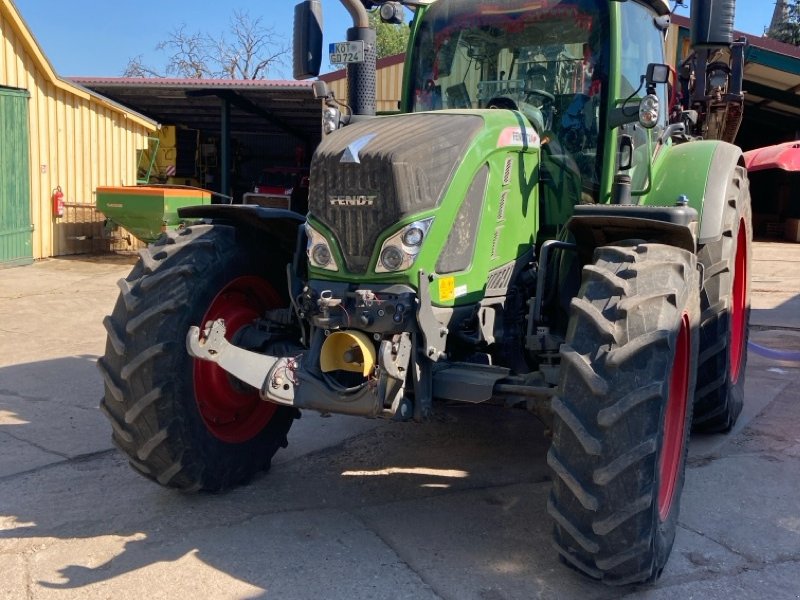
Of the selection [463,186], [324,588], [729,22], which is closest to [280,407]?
[324,588]

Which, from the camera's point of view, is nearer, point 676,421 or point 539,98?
point 676,421

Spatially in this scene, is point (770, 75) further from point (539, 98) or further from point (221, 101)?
point (539, 98)

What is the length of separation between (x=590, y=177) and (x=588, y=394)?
1733 millimetres

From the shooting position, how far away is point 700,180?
14.9 ft

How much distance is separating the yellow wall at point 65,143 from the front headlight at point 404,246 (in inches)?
417

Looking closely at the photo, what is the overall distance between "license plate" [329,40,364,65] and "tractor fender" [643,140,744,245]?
175cm

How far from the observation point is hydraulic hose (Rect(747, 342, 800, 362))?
7.07 meters

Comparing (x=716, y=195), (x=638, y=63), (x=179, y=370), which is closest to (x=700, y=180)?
(x=716, y=195)

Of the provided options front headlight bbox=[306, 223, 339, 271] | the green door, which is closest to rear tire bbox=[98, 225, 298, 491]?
front headlight bbox=[306, 223, 339, 271]

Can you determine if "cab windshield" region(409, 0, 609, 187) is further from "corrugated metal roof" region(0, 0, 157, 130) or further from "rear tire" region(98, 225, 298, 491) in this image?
"corrugated metal roof" region(0, 0, 157, 130)

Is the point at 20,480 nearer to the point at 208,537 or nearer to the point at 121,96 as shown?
the point at 208,537

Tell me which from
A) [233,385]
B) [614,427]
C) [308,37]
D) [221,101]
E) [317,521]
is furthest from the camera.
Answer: [221,101]

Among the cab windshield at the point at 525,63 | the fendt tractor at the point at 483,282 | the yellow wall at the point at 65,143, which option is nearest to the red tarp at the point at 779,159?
the yellow wall at the point at 65,143

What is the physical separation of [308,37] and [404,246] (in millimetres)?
1502
